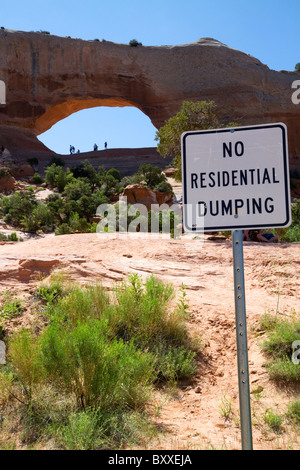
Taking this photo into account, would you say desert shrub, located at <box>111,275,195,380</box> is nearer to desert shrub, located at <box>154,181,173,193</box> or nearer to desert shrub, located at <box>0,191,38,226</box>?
desert shrub, located at <box>0,191,38,226</box>

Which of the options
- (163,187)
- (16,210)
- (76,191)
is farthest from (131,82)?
(16,210)

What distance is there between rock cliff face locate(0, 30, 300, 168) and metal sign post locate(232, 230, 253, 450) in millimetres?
36601

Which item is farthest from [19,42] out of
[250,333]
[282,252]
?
[250,333]

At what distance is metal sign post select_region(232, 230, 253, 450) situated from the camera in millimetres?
2316

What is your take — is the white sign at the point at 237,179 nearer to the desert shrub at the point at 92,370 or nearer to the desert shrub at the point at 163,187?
the desert shrub at the point at 92,370

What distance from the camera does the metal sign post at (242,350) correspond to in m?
2.32

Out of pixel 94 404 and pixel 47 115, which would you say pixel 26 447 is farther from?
pixel 47 115

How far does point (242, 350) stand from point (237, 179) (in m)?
0.96

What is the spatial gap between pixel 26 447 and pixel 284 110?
3930 cm

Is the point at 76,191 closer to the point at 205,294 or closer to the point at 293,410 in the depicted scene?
the point at 205,294

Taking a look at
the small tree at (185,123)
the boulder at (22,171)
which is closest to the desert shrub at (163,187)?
the small tree at (185,123)

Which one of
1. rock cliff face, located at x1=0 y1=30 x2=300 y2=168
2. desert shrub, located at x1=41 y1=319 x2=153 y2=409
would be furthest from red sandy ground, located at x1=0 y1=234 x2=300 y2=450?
rock cliff face, located at x1=0 y1=30 x2=300 y2=168

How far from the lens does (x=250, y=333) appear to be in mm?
5090

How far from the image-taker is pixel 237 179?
8.16 feet
